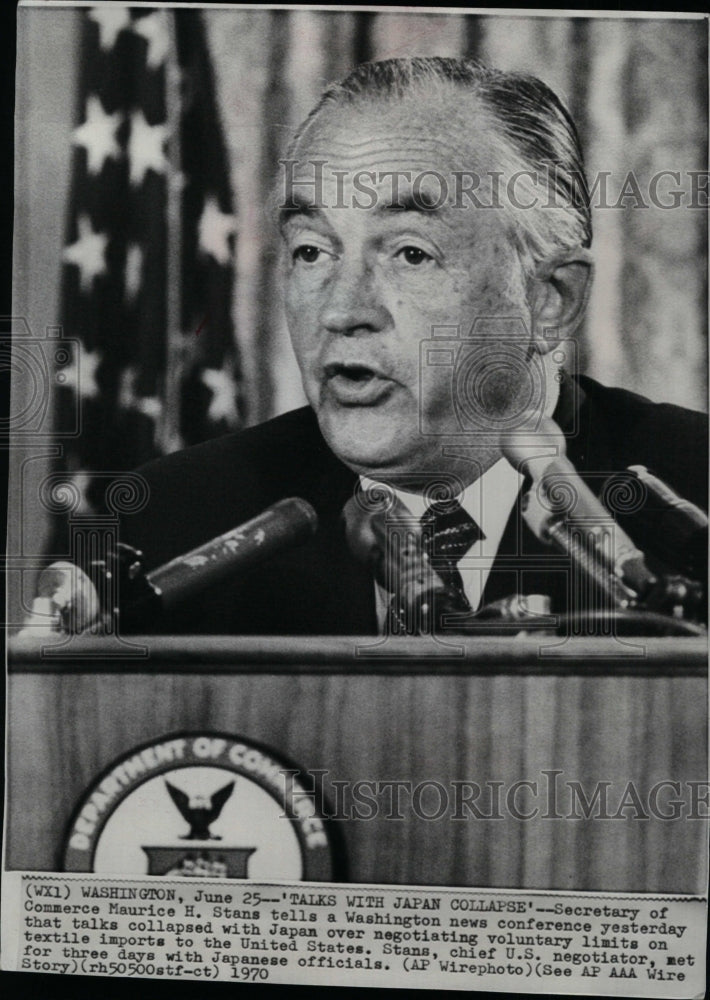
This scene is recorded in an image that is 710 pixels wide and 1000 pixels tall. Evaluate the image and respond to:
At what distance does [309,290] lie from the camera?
106 inches

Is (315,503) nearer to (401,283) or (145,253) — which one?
(401,283)

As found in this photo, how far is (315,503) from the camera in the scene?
269 cm

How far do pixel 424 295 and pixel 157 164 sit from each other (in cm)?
81

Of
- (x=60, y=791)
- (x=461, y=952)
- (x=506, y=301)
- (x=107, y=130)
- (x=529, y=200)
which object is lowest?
(x=461, y=952)

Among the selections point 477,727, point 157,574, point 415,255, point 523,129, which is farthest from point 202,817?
point 523,129

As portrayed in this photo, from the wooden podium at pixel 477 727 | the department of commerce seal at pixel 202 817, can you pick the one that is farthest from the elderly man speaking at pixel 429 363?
the department of commerce seal at pixel 202 817

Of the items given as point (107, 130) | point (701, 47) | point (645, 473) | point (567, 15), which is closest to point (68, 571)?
point (107, 130)

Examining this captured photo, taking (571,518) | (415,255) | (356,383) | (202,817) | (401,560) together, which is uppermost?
(415,255)

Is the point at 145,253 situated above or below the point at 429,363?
above

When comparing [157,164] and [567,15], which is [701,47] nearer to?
[567,15]

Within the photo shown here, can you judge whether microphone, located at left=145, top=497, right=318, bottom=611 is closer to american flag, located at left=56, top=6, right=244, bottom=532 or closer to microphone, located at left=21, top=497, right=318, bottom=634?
microphone, located at left=21, top=497, right=318, bottom=634

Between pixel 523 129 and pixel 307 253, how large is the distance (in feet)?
2.15

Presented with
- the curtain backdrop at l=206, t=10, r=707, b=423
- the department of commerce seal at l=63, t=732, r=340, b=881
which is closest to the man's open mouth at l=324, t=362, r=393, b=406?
the curtain backdrop at l=206, t=10, r=707, b=423

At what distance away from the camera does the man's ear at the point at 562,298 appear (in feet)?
8.76
